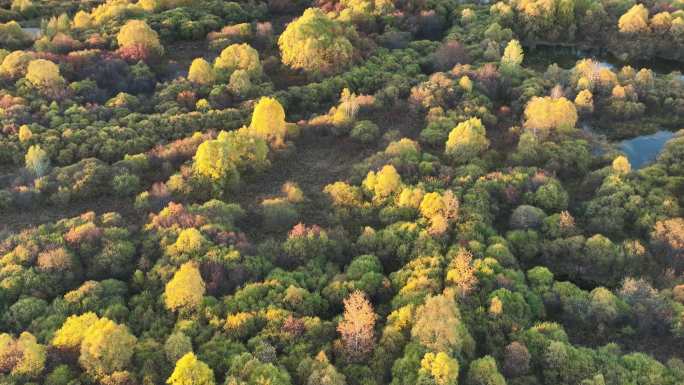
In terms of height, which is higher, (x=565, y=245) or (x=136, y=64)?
(x=136, y=64)

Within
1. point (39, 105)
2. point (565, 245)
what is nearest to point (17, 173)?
point (39, 105)

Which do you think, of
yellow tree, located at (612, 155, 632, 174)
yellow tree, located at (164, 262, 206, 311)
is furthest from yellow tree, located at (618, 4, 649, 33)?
yellow tree, located at (164, 262, 206, 311)

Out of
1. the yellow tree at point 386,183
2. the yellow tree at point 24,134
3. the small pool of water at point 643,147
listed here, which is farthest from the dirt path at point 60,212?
the small pool of water at point 643,147

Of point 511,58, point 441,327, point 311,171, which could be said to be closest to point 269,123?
point 311,171

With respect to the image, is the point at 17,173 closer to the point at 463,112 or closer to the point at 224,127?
the point at 224,127

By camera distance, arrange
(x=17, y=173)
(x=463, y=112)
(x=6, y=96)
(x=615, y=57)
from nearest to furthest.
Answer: (x=17, y=173), (x=6, y=96), (x=463, y=112), (x=615, y=57)
